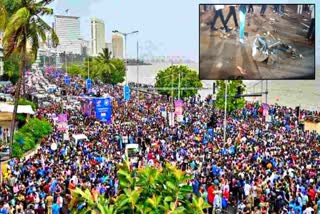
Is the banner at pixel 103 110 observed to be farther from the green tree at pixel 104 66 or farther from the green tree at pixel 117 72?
the green tree at pixel 117 72

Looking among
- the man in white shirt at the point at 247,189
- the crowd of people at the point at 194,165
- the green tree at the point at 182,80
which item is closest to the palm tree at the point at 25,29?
the crowd of people at the point at 194,165

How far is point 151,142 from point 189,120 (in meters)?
11.1

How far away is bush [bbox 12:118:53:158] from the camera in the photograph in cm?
3009

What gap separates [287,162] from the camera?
25.0 meters

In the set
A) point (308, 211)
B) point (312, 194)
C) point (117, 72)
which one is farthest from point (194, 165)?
point (117, 72)

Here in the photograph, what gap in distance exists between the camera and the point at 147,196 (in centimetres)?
925

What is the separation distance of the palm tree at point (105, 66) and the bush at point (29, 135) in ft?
233

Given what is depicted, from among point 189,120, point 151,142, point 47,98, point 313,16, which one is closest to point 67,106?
point 47,98

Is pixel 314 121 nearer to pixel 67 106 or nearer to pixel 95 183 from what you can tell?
pixel 67 106

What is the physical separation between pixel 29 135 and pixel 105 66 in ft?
247

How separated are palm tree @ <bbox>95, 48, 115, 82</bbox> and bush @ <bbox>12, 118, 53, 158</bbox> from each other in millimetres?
71047

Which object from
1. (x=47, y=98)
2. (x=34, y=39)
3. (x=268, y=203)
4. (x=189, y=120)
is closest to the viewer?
(x=268, y=203)

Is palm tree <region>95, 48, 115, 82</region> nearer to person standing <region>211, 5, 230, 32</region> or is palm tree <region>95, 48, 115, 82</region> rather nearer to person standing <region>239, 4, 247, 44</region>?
person standing <region>239, 4, 247, 44</region>

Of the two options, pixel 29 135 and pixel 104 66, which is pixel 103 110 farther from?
pixel 104 66
